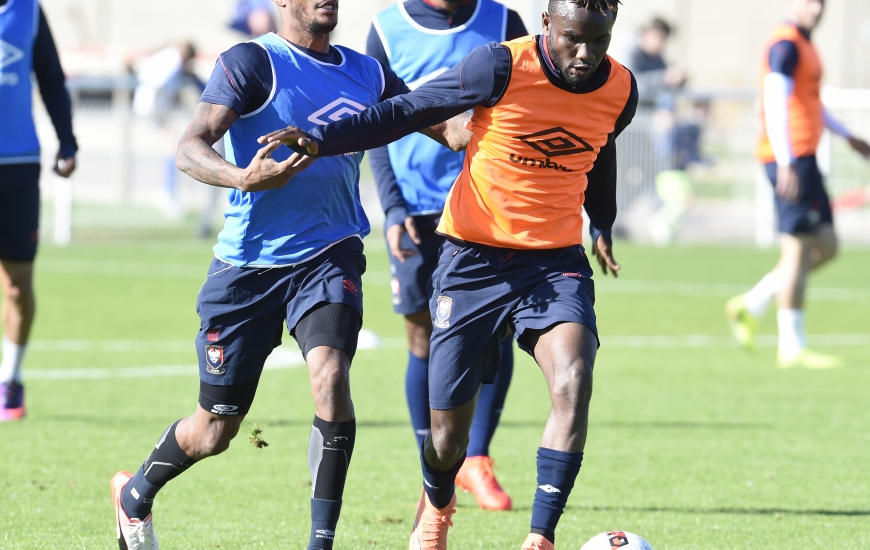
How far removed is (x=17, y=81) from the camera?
7.96 m

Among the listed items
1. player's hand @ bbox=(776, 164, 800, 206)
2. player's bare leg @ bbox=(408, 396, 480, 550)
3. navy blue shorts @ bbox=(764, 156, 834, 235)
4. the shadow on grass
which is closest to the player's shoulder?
player's bare leg @ bbox=(408, 396, 480, 550)

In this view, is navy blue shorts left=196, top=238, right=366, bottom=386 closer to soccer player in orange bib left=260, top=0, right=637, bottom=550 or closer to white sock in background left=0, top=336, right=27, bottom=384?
soccer player in orange bib left=260, top=0, right=637, bottom=550

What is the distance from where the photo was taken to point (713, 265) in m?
17.6

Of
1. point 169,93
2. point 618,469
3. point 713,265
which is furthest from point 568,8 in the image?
point 169,93

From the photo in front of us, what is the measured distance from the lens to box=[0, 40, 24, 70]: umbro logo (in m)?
7.89

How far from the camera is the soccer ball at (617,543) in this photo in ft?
15.0

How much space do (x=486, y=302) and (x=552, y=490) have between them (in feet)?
2.44

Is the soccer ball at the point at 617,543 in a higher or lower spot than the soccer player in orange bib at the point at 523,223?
lower

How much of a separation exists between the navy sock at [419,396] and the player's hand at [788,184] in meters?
4.44

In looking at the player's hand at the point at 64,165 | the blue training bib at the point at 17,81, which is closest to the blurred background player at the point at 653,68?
the player's hand at the point at 64,165

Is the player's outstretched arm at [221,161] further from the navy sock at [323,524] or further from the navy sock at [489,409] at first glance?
the navy sock at [489,409]

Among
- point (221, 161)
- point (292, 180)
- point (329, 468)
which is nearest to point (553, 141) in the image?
point (292, 180)

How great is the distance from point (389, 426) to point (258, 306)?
10.4 ft

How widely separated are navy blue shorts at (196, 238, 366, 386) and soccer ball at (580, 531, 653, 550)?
1.19 m
